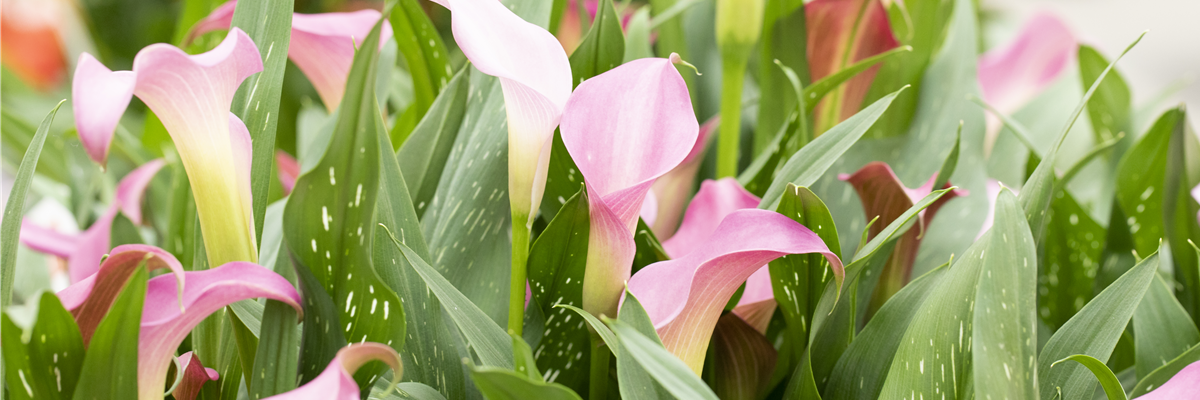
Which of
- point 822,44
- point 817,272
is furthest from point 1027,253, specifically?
point 822,44

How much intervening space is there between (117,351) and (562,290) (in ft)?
0.34

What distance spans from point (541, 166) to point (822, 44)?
177 millimetres

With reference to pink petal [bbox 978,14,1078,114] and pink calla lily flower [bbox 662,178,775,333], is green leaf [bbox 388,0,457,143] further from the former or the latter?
pink petal [bbox 978,14,1078,114]

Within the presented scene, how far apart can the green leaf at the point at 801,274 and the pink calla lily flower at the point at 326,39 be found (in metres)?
0.15

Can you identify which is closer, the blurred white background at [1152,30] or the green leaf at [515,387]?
the green leaf at [515,387]

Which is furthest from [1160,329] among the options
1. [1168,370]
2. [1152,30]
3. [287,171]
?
[1152,30]

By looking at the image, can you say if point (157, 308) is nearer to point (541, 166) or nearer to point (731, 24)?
point (541, 166)

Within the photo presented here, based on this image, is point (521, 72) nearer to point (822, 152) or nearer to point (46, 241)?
point (822, 152)

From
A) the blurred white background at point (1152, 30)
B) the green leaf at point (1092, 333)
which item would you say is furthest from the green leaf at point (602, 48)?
the blurred white background at point (1152, 30)

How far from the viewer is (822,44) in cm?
31

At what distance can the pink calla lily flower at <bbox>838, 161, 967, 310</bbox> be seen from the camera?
221mm

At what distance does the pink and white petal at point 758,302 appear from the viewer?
0.69 ft

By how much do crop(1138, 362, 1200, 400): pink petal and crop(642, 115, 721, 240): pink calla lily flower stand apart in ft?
0.51

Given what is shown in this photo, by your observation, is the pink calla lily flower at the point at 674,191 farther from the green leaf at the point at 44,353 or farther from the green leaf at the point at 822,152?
the green leaf at the point at 44,353
